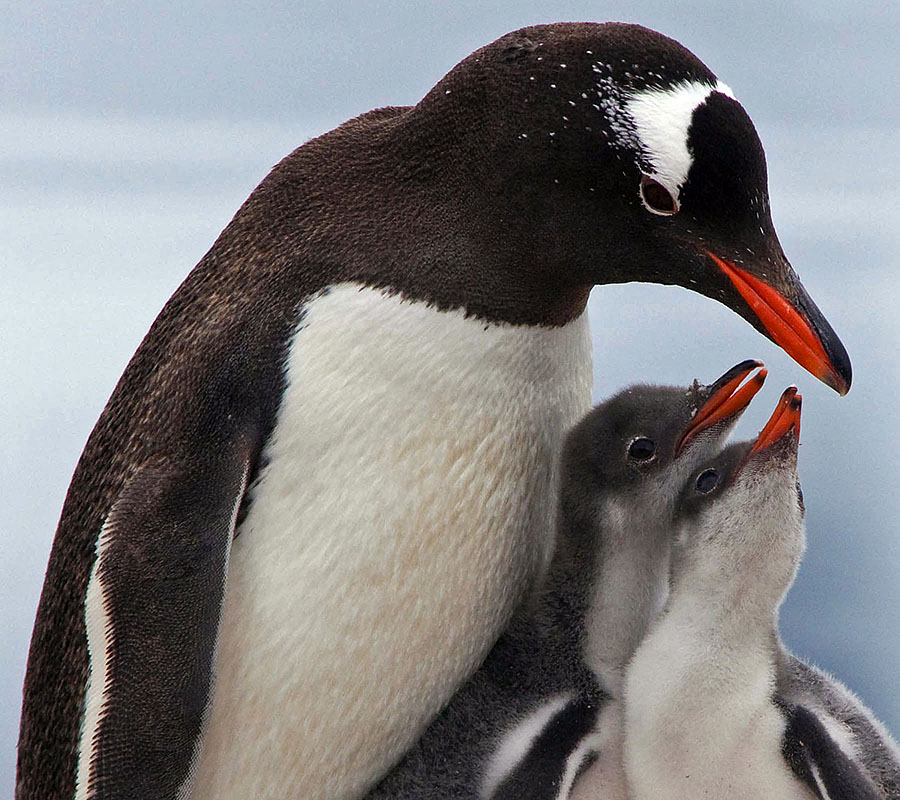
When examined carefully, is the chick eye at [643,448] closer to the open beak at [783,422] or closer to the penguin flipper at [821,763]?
the open beak at [783,422]

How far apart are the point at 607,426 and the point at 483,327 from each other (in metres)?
0.18

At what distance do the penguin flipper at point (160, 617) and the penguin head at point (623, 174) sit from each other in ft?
1.08

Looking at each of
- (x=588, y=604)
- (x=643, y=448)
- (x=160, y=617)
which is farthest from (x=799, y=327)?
(x=160, y=617)

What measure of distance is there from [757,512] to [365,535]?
0.36 m

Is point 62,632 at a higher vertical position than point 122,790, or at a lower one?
higher

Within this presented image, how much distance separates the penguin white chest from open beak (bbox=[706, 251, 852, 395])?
0.67 ft

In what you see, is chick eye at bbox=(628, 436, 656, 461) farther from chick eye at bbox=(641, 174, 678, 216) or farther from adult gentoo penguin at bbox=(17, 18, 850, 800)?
chick eye at bbox=(641, 174, 678, 216)

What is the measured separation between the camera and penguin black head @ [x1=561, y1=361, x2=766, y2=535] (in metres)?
1.22

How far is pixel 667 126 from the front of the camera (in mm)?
1005

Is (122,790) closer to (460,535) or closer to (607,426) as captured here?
(460,535)

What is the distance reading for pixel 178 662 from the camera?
42.6 inches

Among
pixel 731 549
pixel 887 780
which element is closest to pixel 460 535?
pixel 731 549

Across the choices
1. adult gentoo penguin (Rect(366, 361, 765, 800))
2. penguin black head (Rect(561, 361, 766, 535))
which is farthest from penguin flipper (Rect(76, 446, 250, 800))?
penguin black head (Rect(561, 361, 766, 535))

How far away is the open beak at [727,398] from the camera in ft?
3.88
